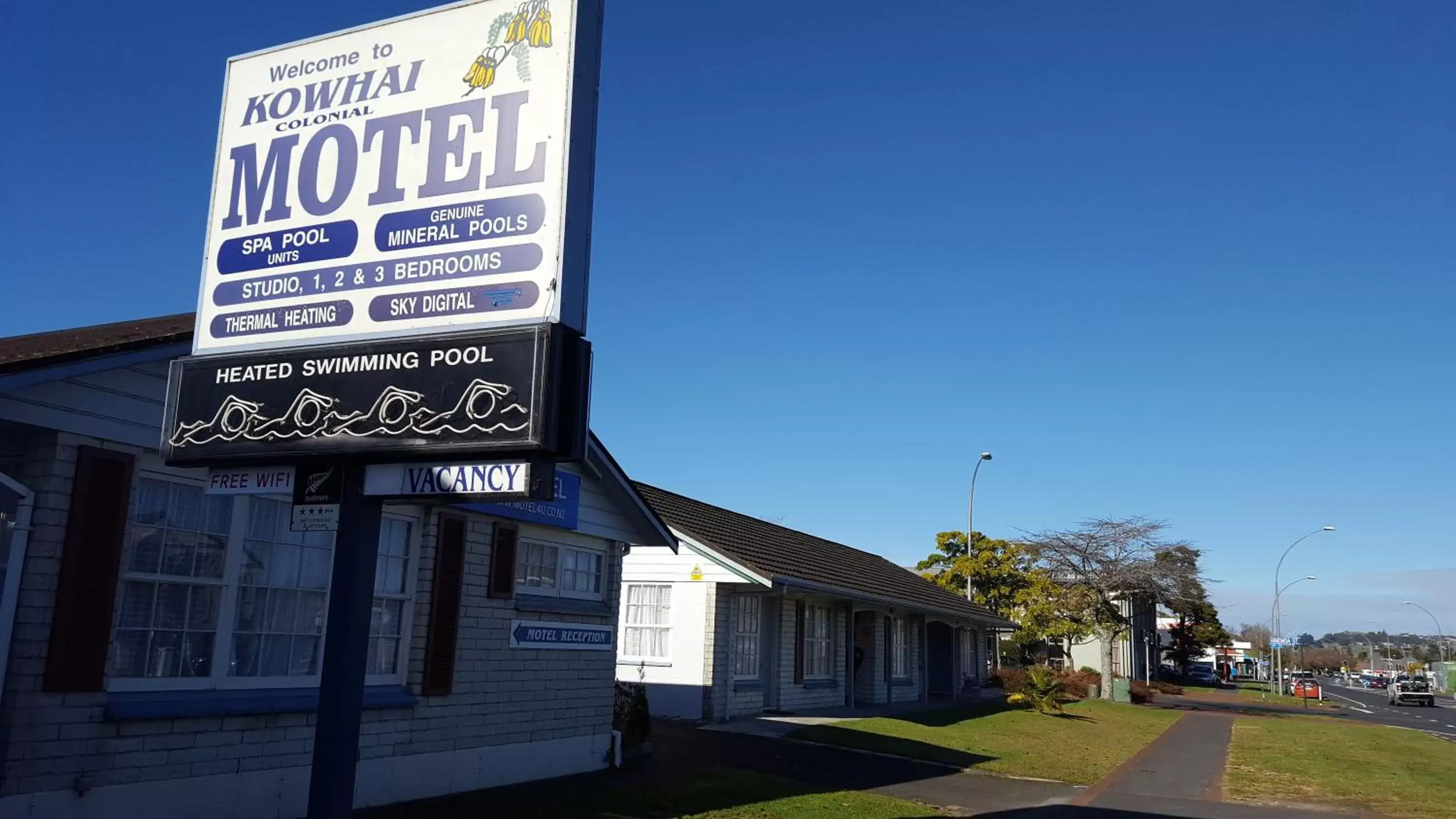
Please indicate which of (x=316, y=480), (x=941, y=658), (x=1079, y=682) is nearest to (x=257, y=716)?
(x=316, y=480)

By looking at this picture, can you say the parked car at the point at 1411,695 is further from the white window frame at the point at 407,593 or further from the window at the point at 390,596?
the window at the point at 390,596

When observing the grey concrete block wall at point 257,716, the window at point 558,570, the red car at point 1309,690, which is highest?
the window at point 558,570

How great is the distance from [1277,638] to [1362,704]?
21.2ft

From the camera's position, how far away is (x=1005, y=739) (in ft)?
72.2

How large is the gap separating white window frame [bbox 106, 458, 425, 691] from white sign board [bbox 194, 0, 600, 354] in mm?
1470

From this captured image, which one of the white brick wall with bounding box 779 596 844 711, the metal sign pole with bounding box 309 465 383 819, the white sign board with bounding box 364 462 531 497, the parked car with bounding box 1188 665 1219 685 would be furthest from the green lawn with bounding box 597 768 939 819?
the parked car with bounding box 1188 665 1219 685

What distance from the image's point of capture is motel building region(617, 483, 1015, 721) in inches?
805

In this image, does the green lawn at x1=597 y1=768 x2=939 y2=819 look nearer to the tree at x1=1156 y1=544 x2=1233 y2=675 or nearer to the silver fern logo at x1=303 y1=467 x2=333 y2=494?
the silver fern logo at x1=303 y1=467 x2=333 y2=494

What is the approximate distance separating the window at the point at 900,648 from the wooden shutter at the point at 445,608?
19.4m

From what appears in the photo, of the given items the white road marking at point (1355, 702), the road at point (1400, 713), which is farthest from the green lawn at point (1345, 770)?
the white road marking at point (1355, 702)

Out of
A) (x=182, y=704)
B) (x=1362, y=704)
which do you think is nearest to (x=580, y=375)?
(x=182, y=704)

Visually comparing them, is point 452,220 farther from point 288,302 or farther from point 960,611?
point 960,611

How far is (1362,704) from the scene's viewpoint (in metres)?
58.5

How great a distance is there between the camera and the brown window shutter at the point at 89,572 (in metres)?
7.86
